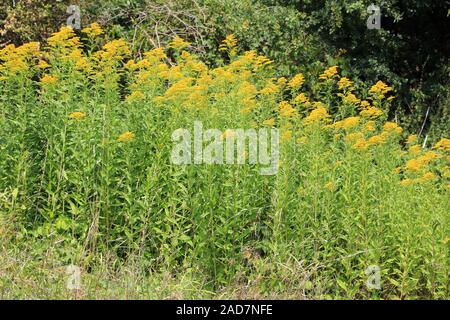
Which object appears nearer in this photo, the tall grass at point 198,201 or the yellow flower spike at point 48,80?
the tall grass at point 198,201

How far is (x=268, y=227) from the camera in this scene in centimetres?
601

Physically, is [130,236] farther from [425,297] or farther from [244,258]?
[425,297]

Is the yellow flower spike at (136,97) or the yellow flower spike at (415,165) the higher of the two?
the yellow flower spike at (136,97)

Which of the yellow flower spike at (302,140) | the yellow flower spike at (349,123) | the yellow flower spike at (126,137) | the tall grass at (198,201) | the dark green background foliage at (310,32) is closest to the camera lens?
the tall grass at (198,201)

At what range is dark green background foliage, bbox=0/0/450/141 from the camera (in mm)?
9703

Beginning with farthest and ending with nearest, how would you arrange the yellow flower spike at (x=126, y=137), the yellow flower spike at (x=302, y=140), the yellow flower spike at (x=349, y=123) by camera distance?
1. the yellow flower spike at (x=302, y=140)
2. the yellow flower spike at (x=349, y=123)
3. the yellow flower spike at (x=126, y=137)

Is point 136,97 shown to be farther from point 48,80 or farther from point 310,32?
point 310,32

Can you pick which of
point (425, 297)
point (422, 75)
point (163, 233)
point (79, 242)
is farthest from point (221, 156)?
point (422, 75)

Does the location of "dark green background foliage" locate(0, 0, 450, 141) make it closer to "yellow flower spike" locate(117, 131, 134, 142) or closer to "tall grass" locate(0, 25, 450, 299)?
"tall grass" locate(0, 25, 450, 299)

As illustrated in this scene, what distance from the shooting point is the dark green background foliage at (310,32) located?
970cm

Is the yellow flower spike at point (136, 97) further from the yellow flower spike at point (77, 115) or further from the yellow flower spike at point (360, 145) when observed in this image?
the yellow flower spike at point (360, 145)

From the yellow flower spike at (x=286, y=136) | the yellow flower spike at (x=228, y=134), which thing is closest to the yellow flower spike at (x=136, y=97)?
the yellow flower spike at (x=228, y=134)

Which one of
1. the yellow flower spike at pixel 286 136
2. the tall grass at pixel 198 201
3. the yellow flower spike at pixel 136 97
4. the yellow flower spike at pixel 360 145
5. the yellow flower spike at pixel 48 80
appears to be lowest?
the tall grass at pixel 198 201

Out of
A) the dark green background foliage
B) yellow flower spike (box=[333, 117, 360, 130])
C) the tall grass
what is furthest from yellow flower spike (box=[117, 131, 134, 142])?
the dark green background foliage
